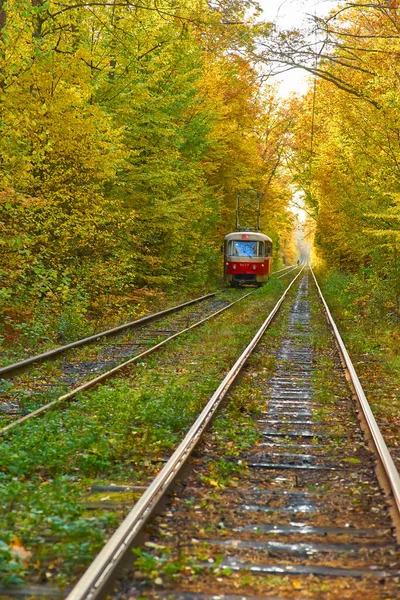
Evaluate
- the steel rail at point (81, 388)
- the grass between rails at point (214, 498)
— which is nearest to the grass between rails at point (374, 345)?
the grass between rails at point (214, 498)

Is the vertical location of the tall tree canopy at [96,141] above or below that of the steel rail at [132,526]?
above

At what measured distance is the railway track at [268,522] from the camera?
12.7 ft

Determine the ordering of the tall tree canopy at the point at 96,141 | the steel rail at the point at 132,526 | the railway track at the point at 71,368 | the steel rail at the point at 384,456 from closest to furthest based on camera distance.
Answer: the steel rail at the point at 132,526 → the steel rail at the point at 384,456 → the railway track at the point at 71,368 → the tall tree canopy at the point at 96,141

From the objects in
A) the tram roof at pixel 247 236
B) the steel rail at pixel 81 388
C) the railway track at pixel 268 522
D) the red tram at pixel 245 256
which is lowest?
the railway track at pixel 268 522

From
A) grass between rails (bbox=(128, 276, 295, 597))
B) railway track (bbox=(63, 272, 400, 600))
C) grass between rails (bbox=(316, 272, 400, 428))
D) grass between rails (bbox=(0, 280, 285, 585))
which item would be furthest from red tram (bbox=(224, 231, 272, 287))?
railway track (bbox=(63, 272, 400, 600))

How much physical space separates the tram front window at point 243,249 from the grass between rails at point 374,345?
907 centimetres

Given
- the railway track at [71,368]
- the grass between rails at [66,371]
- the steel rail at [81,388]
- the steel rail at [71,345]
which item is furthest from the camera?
the steel rail at [71,345]

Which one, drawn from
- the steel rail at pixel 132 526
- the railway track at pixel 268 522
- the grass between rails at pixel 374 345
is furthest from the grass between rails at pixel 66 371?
the grass between rails at pixel 374 345

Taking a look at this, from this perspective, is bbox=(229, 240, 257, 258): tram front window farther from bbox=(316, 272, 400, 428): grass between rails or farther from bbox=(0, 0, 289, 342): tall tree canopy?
bbox=(316, 272, 400, 428): grass between rails

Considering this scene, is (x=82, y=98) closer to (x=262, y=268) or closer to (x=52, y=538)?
(x=52, y=538)

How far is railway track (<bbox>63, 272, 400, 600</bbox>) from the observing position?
3.86 metres

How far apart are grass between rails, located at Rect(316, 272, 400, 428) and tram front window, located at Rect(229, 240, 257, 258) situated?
9067mm

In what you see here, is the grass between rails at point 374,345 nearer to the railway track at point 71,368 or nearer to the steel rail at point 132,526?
the steel rail at point 132,526

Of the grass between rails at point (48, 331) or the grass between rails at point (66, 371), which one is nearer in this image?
the grass between rails at point (66, 371)
